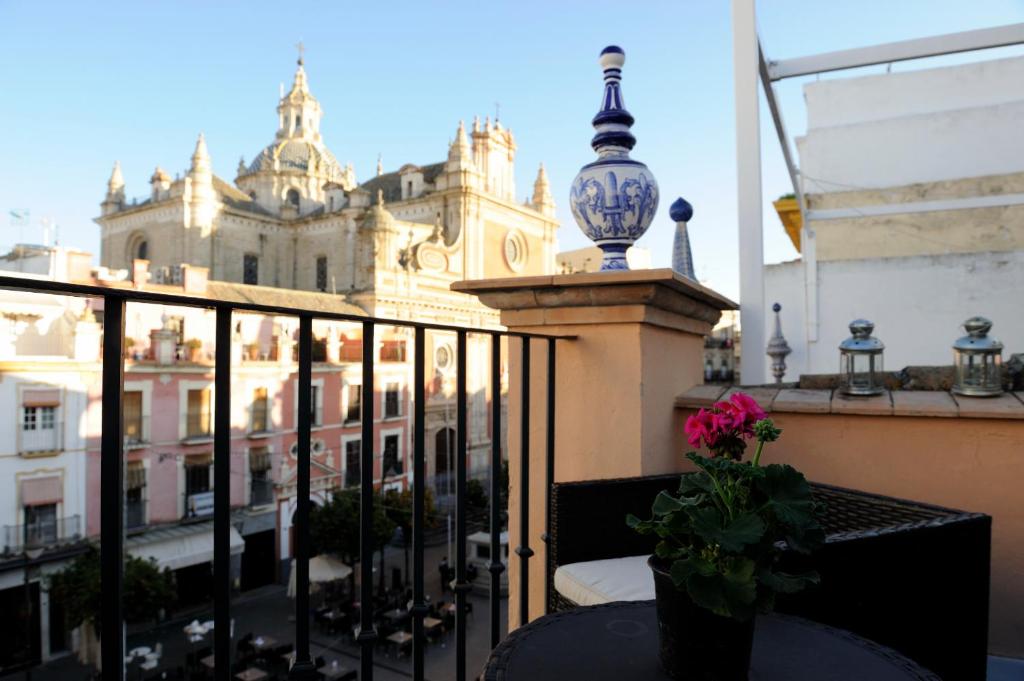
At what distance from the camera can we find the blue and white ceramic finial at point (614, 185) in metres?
2.40

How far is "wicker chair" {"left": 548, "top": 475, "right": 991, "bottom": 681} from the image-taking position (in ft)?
4.41

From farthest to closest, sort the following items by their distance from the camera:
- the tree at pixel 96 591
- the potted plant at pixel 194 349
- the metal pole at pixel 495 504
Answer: the potted plant at pixel 194 349 → the tree at pixel 96 591 → the metal pole at pixel 495 504

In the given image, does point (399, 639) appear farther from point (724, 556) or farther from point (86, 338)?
point (724, 556)

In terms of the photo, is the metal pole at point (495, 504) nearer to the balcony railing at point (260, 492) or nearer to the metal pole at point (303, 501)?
the metal pole at point (303, 501)

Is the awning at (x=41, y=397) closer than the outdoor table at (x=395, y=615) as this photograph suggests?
No

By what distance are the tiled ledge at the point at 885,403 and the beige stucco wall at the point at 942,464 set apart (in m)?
0.04

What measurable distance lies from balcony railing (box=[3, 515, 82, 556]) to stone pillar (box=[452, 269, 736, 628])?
50.9 feet

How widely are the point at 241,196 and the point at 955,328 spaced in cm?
3515

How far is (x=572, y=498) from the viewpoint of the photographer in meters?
1.88

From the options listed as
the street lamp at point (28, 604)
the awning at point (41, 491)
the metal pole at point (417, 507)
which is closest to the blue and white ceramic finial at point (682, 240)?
the metal pole at point (417, 507)

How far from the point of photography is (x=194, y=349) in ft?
56.2

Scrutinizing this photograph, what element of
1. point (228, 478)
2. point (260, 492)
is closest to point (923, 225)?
point (228, 478)

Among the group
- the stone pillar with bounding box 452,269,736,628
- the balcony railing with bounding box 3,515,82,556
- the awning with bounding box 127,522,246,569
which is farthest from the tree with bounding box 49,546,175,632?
the stone pillar with bounding box 452,269,736,628

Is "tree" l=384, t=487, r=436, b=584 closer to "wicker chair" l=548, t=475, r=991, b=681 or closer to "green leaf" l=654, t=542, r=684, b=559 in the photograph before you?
"wicker chair" l=548, t=475, r=991, b=681
